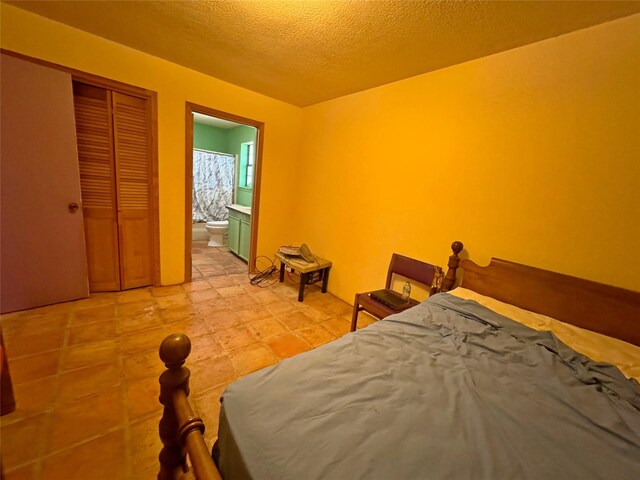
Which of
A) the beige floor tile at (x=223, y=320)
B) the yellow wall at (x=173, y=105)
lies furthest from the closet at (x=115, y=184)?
the beige floor tile at (x=223, y=320)

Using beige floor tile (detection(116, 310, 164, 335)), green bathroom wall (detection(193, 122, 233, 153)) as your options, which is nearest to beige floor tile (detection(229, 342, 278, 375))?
beige floor tile (detection(116, 310, 164, 335))

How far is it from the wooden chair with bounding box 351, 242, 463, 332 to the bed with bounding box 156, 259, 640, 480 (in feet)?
2.01

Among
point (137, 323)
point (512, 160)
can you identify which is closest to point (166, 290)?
point (137, 323)

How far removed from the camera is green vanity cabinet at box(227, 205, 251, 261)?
160 inches

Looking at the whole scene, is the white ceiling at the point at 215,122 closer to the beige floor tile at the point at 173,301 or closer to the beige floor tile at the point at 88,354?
the beige floor tile at the point at 173,301

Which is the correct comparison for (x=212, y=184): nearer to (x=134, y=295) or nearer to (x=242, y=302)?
(x=134, y=295)

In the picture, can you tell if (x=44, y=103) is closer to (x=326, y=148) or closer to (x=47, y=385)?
(x=47, y=385)

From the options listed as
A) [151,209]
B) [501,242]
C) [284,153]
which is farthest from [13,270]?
[501,242]

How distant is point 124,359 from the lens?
1.85 m

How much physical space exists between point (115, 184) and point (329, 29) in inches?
93.2

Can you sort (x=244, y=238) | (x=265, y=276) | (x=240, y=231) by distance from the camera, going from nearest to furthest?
(x=265, y=276) → (x=244, y=238) → (x=240, y=231)

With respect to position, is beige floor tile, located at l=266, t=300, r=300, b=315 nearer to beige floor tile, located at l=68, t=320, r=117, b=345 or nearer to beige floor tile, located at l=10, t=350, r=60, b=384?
beige floor tile, located at l=68, t=320, r=117, b=345

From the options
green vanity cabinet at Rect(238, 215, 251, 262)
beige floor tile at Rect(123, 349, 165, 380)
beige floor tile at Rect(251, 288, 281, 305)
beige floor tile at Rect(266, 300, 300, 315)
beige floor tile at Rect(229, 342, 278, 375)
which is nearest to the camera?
beige floor tile at Rect(123, 349, 165, 380)

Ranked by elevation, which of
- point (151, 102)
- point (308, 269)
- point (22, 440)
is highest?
point (151, 102)
